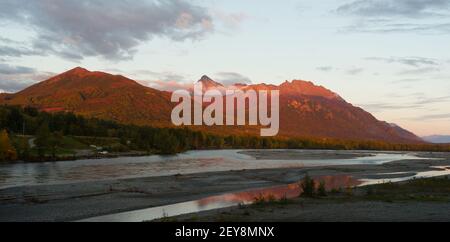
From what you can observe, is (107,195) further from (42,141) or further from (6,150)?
(42,141)

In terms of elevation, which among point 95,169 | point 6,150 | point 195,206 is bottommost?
point 195,206

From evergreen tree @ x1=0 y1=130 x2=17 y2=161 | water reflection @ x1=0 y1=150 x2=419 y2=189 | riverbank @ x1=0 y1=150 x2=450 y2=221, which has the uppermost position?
evergreen tree @ x1=0 y1=130 x2=17 y2=161

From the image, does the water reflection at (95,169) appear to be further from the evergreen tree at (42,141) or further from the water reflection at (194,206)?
the water reflection at (194,206)

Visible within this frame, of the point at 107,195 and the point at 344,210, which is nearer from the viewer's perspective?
the point at 344,210

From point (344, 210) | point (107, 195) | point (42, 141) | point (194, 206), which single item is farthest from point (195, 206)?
point (42, 141)

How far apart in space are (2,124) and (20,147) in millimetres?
59560

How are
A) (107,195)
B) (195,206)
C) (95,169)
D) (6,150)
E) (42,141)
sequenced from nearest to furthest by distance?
(195,206), (107,195), (95,169), (6,150), (42,141)

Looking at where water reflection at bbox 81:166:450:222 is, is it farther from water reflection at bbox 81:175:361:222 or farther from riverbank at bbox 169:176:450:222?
riverbank at bbox 169:176:450:222

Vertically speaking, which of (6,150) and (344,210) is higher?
(6,150)

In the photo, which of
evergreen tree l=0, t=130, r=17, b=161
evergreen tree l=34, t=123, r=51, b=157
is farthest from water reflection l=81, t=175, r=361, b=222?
evergreen tree l=34, t=123, r=51, b=157

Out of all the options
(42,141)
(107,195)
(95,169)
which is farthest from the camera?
(42,141)
